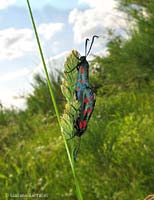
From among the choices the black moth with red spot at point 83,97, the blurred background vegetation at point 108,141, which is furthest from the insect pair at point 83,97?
the blurred background vegetation at point 108,141

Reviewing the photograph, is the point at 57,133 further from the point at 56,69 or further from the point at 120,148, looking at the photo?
the point at 56,69

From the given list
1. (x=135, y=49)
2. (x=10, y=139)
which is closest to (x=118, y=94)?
(x=135, y=49)

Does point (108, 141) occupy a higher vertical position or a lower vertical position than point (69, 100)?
lower

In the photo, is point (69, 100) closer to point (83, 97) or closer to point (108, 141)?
point (83, 97)

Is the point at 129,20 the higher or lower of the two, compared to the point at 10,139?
higher

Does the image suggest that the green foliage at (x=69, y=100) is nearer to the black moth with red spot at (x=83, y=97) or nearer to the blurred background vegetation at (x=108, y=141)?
the black moth with red spot at (x=83, y=97)

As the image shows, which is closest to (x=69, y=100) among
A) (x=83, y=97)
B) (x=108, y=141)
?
(x=83, y=97)
